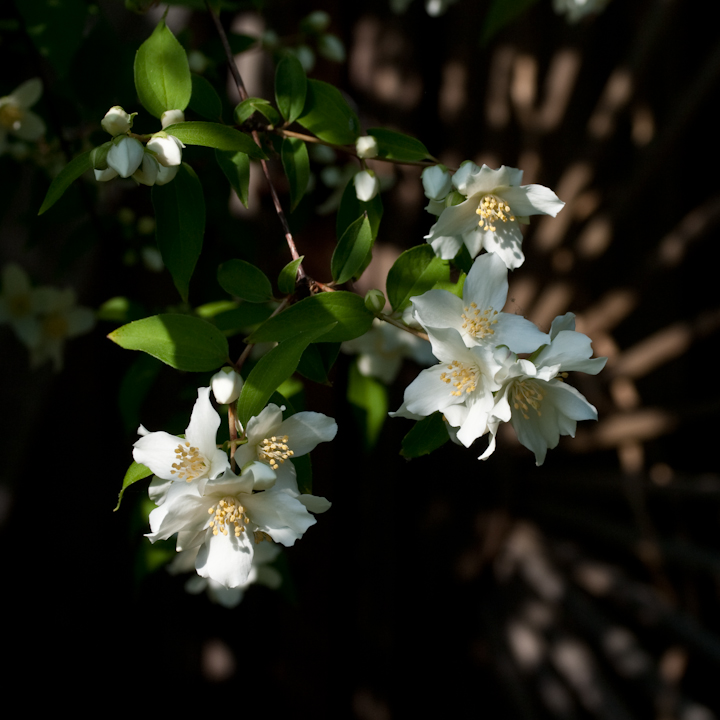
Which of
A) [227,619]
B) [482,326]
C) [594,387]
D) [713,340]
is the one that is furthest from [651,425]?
[482,326]

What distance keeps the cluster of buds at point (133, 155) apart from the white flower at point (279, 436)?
0.67ft

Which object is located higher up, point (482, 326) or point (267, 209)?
point (267, 209)

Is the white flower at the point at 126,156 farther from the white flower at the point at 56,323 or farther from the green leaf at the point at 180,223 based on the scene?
the white flower at the point at 56,323

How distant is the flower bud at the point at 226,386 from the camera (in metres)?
0.47

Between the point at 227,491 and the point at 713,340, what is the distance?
6.28 feet

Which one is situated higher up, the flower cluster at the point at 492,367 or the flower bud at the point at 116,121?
the flower bud at the point at 116,121

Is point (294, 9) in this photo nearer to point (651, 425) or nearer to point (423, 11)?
point (423, 11)

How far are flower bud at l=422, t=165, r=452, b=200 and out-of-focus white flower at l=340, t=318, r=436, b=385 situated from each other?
23cm

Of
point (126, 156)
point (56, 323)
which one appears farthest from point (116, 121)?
point (56, 323)

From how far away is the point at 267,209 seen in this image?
3.97 feet

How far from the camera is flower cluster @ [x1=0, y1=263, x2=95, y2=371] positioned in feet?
2.92

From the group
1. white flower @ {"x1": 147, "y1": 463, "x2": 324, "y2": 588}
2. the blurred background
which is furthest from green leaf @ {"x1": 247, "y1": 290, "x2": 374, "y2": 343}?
the blurred background

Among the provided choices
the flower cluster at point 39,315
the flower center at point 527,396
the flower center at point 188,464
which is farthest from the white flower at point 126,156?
the flower cluster at point 39,315

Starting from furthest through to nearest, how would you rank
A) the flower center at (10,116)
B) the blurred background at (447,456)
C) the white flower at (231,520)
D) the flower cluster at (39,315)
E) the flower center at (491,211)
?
the blurred background at (447,456) → the flower cluster at (39,315) → the flower center at (10,116) → the flower center at (491,211) → the white flower at (231,520)
